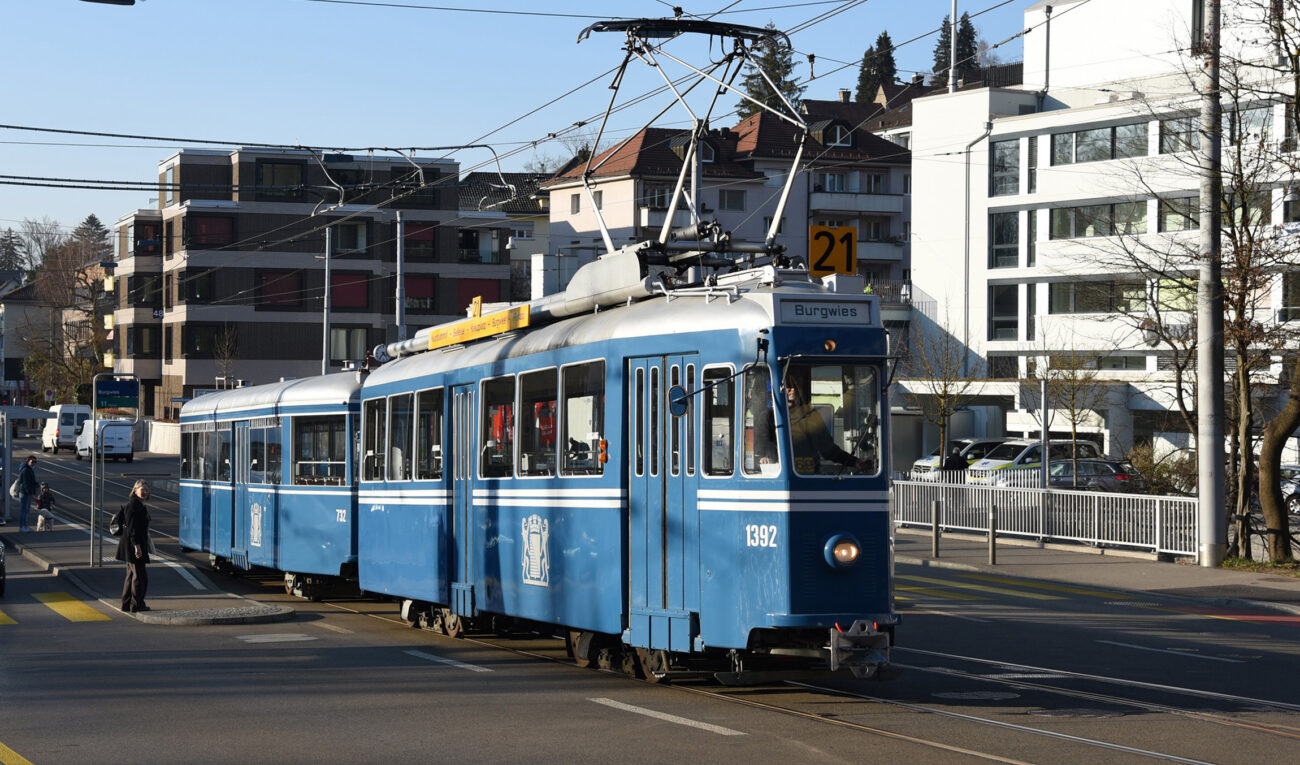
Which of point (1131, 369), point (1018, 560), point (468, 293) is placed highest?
point (468, 293)

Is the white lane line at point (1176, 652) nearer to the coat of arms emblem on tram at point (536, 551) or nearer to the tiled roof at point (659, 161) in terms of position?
the coat of arms emblem on tram at point (536, 551)

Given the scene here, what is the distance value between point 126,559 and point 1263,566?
17682mm

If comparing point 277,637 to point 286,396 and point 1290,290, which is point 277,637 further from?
point 1290,290

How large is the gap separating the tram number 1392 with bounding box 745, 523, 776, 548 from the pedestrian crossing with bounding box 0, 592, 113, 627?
429 inches

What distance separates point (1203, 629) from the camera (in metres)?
18.7

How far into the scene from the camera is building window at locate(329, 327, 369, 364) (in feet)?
274

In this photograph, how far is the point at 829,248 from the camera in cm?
1677

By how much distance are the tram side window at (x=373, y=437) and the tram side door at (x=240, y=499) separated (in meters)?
5.43

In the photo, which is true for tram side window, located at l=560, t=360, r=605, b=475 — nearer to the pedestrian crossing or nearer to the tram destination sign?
the tram destination sign

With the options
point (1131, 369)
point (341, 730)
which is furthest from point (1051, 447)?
point (341, 730)

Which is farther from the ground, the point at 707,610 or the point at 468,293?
the point at 468,293

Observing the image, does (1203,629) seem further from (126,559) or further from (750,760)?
(126,559)

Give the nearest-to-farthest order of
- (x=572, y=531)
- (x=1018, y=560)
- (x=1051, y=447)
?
(x=572, y=531) < (x=1018, y=560) < (x=1051, y=447)

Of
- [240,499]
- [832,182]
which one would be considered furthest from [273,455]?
[832,182]
